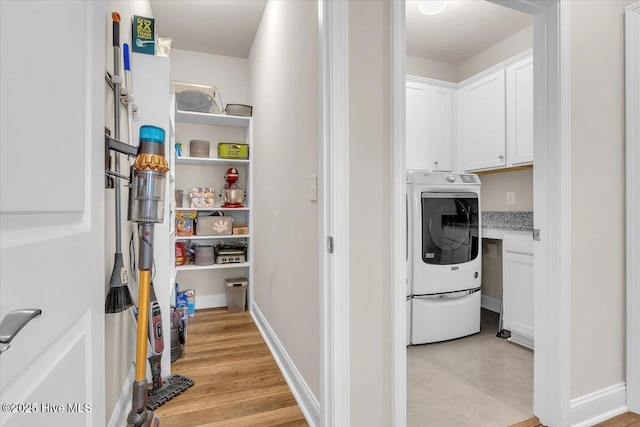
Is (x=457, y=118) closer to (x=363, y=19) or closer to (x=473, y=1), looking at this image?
(x=473, y=1)

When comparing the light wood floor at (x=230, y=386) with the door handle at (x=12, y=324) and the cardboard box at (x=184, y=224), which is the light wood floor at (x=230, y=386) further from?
the door handle at (x=12, y=324)

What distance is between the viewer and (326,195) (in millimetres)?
1305

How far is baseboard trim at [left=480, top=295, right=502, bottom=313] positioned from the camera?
3545 millimetres

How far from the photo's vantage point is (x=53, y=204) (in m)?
0.63

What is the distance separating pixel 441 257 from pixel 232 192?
83.9 inches

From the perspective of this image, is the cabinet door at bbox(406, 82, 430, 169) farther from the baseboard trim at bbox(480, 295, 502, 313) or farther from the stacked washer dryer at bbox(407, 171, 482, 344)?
the baseboard trim at bbox(480, 295, 502, 313)

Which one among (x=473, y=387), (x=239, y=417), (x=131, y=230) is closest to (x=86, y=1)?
(x=131, y=230)

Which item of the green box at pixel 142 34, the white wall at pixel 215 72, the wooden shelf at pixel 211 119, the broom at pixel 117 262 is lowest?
the broom at pixel 117 262

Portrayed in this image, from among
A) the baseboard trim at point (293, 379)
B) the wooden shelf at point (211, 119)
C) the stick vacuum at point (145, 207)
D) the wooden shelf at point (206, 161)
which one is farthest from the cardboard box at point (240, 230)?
the stick vacuum at point (145, 207)

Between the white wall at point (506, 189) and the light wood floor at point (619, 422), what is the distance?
179 centimetres

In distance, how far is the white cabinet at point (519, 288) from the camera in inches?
103

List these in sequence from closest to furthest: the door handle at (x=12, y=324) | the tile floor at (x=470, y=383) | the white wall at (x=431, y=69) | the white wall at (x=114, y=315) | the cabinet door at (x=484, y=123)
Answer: the door handle at (x=12, y=324) < the white wall at (x=114, y=315) < the tile floor at (x=470, y=383) < the cabinet door at (x=484, y=123) < the white wall at (x=431, y=69)

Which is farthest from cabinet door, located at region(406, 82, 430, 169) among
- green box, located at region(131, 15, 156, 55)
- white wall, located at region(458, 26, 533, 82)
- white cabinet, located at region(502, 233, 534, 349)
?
green box, located at region(131, 15, 156, 55)

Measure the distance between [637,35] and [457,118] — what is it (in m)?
1.76
